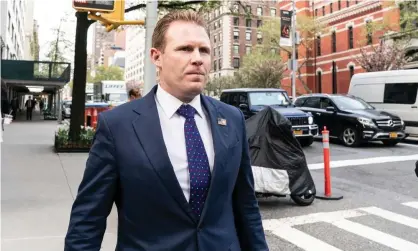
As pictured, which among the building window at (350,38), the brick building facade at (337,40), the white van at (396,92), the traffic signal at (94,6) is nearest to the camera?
the traffic signal at (94,6)

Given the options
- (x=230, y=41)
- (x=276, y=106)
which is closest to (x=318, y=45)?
(x=230, y=41)

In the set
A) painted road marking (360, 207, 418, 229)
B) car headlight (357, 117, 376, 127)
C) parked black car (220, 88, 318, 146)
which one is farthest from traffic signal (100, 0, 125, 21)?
car headlight (357, 117, 376, 127)

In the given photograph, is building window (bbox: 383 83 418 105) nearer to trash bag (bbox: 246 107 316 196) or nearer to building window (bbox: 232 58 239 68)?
trash bag (bbox: 246 107 316 196)

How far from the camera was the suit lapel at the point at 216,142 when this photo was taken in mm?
1749

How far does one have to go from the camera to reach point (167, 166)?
1676 millimetres

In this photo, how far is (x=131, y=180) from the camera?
1.71 metres

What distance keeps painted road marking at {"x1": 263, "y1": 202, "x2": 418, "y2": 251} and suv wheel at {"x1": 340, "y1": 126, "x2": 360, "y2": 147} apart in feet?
23.4

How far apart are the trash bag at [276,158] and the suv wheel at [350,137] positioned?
25.4 feet

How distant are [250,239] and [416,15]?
29522mm

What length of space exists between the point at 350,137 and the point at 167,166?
1317 cm

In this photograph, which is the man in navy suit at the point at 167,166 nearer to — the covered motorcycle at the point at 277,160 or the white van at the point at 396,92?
the covered motorcycle at the point at 277,160

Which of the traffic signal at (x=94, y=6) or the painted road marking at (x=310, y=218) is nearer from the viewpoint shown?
the painted road marking at (x=310, y=218)

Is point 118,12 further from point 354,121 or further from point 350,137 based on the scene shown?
point 350,137

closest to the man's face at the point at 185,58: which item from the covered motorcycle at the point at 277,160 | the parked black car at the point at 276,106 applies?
the covered motorcycle at the point at 277,160
